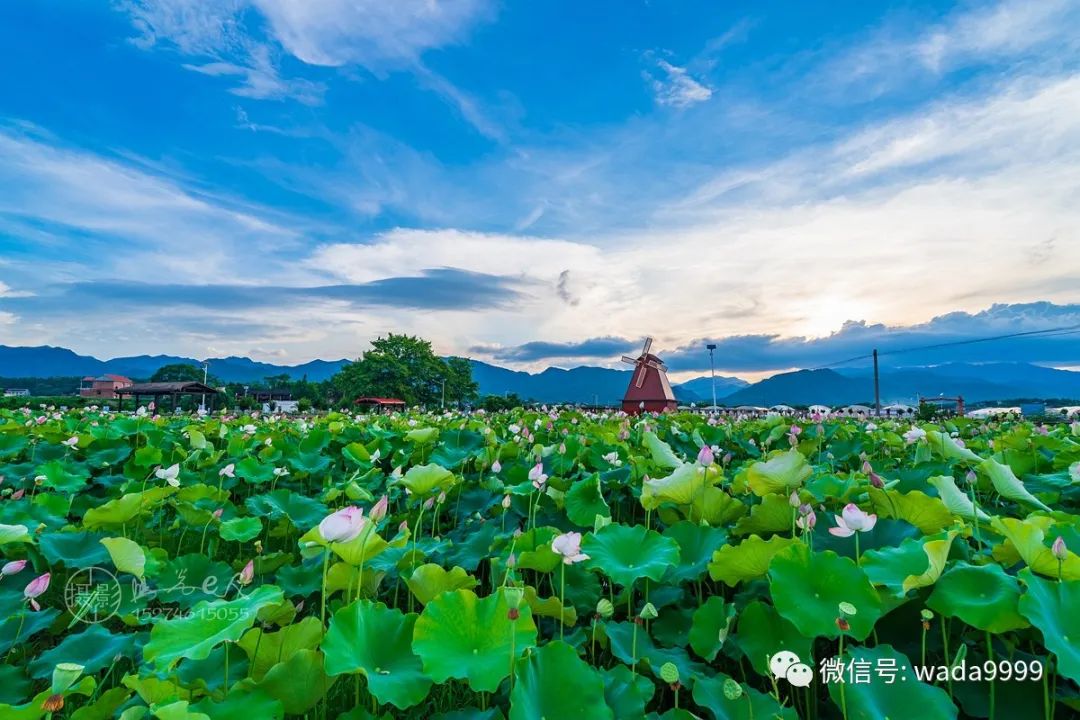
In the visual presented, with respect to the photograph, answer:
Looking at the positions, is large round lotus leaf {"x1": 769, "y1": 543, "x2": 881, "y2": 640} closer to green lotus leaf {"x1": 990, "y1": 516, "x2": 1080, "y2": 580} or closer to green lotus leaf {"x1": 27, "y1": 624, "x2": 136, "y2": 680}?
green lotus leaf {"x1": 990, "y1": 516, "x2": 1080, "y2": 580}

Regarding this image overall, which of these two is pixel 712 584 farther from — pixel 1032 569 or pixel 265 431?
pixel 265 431

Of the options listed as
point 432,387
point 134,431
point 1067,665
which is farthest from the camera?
point 432,387

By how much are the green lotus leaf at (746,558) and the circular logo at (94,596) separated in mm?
2060

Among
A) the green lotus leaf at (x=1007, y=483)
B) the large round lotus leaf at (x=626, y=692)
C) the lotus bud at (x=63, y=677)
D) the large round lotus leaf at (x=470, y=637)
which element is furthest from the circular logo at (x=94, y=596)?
the green lotus leaf at (x=1007, y=483)

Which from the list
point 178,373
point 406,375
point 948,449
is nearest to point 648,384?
point 406,375

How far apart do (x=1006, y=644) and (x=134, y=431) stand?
559 centimetres

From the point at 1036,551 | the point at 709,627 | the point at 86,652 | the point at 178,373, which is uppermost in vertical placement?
the point at 178,373

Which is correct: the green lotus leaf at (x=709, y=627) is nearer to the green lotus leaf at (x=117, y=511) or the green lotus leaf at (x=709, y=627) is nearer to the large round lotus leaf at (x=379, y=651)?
the large round lotus leaf at (x=379, y=651)

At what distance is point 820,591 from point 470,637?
0.84 meters

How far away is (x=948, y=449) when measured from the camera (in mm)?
2723

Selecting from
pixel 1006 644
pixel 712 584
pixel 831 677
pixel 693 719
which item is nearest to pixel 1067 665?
pixel 1006 644

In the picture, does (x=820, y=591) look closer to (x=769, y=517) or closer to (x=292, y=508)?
(x=769, y=517)

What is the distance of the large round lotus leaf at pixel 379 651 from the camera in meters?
1.17

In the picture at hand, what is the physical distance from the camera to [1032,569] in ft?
4.51
